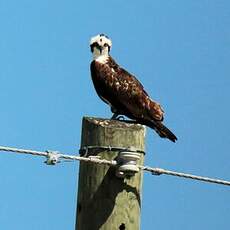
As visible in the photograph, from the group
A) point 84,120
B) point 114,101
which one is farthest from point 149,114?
point 84,120

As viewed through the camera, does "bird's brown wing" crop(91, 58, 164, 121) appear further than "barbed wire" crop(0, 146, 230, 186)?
Yes

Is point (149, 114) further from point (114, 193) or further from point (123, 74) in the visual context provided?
point (114, 193)

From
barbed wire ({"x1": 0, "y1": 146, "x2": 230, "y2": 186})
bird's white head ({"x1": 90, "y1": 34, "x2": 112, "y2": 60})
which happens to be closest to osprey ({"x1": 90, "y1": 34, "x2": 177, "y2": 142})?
bird's white head ({"x1": 90, "y1": 34, "x2": 112, "y2": 60})

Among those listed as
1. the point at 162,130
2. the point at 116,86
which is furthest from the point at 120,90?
the point at 162,130

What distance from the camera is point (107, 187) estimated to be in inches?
190

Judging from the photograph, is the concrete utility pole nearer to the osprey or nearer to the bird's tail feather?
the bird's tail feather

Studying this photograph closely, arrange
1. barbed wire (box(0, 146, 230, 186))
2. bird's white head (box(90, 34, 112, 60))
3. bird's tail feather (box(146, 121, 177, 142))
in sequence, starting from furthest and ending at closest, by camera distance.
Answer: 1. bird's white head (box(90, 34, 112, 60))
2. bird's tail feather (box(146, 121, 177, 142))
3. barbed wire (box(0, 146, 230, 186))

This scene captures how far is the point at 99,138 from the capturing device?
4.90 meters

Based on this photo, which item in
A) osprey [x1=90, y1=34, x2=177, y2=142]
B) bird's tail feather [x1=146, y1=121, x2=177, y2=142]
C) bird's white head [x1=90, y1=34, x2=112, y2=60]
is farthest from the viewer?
bird's white head [x1=90, y1=34, x2=112, y2=60]

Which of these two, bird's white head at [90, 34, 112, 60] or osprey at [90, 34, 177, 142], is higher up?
bird's white head at [90, 34, 112, 60]

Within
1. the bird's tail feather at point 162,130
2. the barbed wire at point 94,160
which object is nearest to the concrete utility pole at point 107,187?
the barbed wire at point 94,160

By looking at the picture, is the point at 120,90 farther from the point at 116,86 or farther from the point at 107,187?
the point at 107,187

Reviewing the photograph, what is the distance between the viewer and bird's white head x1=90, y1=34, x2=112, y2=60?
9.42 m

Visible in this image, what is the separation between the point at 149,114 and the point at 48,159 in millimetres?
3839
